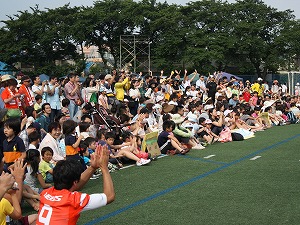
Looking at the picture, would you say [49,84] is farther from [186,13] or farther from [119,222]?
[186,13]

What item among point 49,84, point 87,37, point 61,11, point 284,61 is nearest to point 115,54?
point 87,37

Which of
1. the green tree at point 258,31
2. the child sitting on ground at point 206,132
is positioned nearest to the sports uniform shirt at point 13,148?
the child sitting on ground at point 206,132

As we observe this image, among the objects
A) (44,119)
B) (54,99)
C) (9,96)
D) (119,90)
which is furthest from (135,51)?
(9,96)

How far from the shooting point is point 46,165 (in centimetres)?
808

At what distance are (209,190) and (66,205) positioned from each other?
4401 mm

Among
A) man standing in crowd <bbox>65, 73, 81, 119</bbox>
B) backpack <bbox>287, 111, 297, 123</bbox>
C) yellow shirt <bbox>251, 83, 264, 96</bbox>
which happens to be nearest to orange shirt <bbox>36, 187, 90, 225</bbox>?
man standing in crowd <bbox>65, 73, 81, 119</bbox>

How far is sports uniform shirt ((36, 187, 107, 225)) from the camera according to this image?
13.1 feet

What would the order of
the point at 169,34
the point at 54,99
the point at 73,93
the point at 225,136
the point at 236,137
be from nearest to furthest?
the point at 54,99
the point at 73,93
the point at 225,136
the point at 236,137
the point at 169,34

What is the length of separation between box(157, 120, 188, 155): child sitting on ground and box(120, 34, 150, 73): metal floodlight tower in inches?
1254

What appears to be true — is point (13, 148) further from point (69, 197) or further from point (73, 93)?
point (73, 93)

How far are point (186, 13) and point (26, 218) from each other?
46877 mm

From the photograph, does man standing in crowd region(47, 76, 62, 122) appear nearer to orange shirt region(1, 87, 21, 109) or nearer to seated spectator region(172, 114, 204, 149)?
orange shirt region(1, 87, 21, 109)

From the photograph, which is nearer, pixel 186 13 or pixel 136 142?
pixel 136 142

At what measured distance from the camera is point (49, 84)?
13406 millimetres
